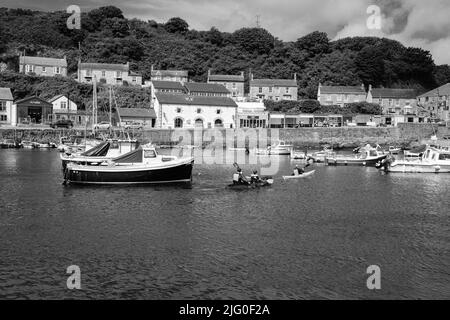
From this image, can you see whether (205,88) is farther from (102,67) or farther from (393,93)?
(393,93)

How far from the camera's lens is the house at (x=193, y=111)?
82.1m

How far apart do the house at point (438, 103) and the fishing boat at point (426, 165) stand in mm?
51100

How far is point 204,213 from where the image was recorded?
2722 centimetres

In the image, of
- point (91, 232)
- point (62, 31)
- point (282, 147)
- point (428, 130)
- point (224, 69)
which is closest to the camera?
point (91, 232)

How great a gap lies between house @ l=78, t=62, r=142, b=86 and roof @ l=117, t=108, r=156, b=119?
733 inches

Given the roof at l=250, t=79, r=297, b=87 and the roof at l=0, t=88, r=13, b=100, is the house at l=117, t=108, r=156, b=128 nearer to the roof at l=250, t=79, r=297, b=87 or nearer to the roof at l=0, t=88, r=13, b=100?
the roof at l=0, t=88, r=13, b=100

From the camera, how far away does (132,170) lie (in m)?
36.3

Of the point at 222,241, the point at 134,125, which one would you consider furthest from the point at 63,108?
the point at 222,241
